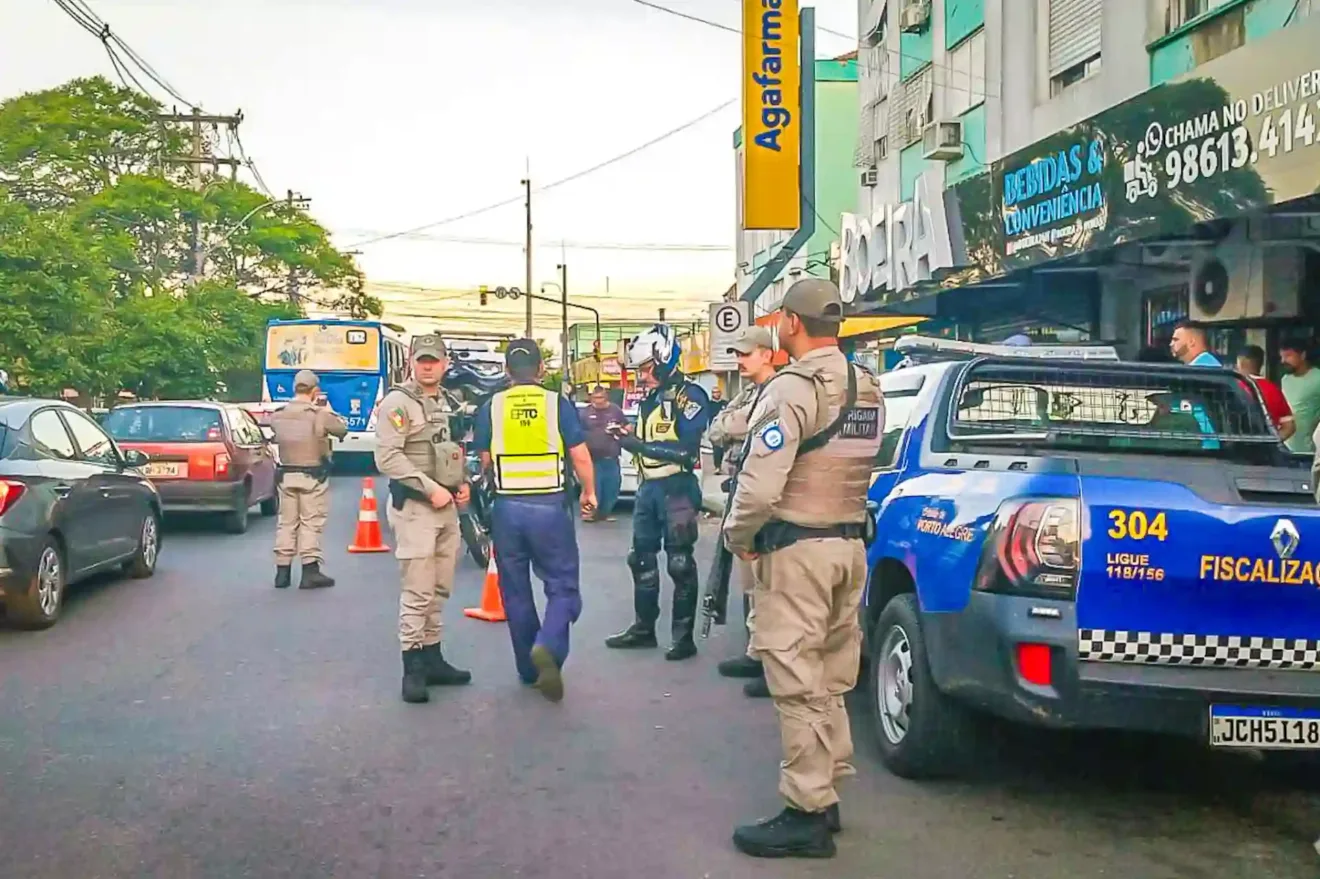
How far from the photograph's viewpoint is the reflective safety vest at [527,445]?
23.6 feet

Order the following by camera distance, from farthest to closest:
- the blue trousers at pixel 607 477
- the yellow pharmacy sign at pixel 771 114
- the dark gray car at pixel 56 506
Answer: the yellow pharmacy sign at pixel 771 114, the blue trousers at pixel 607 477, the dark gray car at pixel 56 506

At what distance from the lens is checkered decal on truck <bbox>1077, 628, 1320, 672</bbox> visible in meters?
4.68

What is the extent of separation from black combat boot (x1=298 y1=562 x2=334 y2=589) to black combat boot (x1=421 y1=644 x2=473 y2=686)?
4.18 metres

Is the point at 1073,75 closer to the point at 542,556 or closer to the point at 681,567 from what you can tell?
the point at 681,567

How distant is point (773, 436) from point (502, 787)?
74.2 inches

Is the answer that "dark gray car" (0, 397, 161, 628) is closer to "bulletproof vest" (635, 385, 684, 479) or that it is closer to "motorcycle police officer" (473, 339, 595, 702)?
"motorcycle police officer" (473, 339, 595, 702)

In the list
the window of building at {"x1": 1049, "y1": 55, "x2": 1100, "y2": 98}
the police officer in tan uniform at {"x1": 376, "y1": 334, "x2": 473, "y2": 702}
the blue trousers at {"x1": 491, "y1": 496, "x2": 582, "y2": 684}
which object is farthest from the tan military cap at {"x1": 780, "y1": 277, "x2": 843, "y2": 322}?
the window of building at {"x1": 1049, "y1": 55, "x2": 1100, "y2": 98}

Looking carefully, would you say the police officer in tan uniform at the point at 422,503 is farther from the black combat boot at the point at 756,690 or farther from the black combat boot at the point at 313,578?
the black combat boot at the point at 313,578

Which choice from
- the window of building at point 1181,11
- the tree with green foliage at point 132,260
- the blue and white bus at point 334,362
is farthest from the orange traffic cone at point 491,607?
the blue and white bus at point 334,362

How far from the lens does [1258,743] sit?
468 cm

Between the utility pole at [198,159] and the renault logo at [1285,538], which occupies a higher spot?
the utility pole at [198,159]

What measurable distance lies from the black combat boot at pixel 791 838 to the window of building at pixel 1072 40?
43.9 feet

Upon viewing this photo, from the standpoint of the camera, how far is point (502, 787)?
5.46m

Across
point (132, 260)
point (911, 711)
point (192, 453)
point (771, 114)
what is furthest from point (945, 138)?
point (132, 260)
